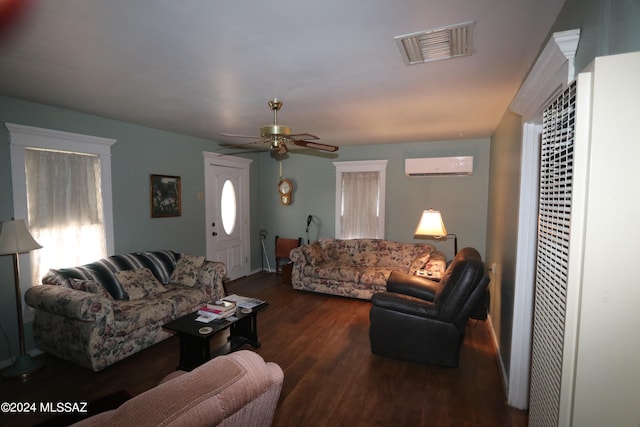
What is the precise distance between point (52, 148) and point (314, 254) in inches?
137

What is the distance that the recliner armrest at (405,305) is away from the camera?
2.64 metres

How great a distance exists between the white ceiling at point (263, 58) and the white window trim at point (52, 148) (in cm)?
31

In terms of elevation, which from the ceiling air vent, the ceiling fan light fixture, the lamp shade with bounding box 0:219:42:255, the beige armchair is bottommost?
the beige armchair

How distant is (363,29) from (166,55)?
126cm

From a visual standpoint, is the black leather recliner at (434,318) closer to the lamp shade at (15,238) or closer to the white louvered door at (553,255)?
Result: the white louvered door at (553,255)

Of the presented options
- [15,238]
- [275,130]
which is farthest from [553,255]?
[15,238]

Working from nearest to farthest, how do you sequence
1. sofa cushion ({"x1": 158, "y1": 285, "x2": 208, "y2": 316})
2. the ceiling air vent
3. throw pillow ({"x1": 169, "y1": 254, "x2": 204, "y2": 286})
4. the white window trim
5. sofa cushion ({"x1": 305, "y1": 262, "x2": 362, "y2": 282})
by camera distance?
the ceiling air vent
the white window trim
sofa cushion ({"x1": 158, "y1": 285, "x2": 208, "y2": 316})
throw pillow ({"x1": 169, "y1": 254, "x2": 204, "y2": 286})
sofa cushion ({"x1": 305, "y1": 262, "x2": 362, "y2": 282})

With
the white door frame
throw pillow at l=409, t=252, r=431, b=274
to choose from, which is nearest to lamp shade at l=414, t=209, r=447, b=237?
throw pillow at l=409, t=252, r=431, b=274

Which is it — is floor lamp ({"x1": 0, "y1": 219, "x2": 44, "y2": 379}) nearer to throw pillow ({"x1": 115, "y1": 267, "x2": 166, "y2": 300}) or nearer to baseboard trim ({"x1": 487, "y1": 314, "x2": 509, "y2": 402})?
throw pillow ({"x1": 115, "y1": 267, "x2": 166, "y2": 300})

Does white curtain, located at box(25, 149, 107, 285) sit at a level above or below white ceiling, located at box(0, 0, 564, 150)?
below

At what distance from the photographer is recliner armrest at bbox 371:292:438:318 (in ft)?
8.66

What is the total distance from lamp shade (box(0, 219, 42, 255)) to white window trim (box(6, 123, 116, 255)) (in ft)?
1.11

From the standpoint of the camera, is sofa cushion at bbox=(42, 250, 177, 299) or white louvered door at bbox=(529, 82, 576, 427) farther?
sofa cushion at bbox=(42, 250, 177, 299)

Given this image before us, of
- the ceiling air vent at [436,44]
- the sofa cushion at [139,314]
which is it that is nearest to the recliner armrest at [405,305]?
the ceiling air vent at [436,44]
